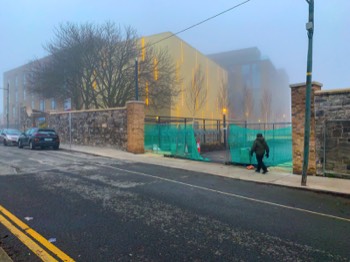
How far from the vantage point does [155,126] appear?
61.9 ft

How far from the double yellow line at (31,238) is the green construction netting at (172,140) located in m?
10.6

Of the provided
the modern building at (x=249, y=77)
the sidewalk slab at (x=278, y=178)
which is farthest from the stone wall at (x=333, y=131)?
the modern building at (x=249, y=77)

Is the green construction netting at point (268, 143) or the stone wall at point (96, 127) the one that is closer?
the green construction netting at point (268, 143)

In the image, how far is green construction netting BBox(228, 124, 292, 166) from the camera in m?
12.8

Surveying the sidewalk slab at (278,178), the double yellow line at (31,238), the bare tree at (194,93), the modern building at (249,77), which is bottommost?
the sidewalk slab at (278,178)

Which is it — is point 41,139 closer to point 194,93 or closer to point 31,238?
point 31,238

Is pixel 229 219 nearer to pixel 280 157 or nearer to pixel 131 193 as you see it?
pixel 131 193

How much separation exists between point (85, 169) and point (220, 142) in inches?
611

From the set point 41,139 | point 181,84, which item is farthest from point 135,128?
point 181,84

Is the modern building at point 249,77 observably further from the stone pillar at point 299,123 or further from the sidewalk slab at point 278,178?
the stone pillar at point 299,123

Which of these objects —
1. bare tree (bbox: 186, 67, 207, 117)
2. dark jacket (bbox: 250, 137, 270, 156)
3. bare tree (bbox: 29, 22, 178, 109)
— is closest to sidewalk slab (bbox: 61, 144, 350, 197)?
dark jacket (bbox: 250, 137, 270, 156)

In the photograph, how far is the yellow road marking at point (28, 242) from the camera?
12.2 feet

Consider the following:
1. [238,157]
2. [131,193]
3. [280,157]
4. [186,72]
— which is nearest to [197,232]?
[131,193]

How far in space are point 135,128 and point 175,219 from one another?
43.4 feet
